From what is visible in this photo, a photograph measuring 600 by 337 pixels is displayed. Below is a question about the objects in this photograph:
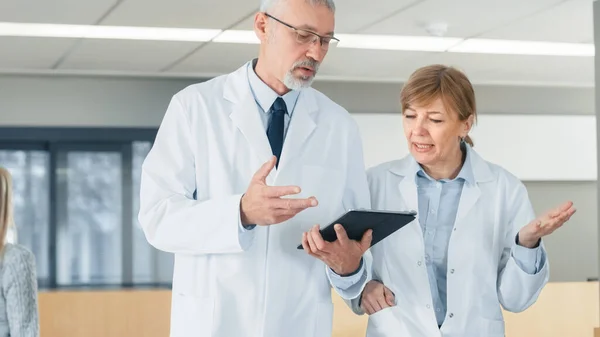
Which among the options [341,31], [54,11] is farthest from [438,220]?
[341,31]

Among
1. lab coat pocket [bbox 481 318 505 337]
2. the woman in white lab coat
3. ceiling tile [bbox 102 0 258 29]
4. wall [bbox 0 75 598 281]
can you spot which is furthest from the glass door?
lab coat pocket [bbox 481 318 505 337]

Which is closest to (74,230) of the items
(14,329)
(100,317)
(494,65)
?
(100,317)

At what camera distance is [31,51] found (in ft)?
25.2

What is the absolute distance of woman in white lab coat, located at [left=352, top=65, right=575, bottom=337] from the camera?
96.2 inches

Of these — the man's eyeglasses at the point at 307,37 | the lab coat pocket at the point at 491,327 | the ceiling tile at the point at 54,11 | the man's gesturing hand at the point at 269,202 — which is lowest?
the lab coat pocket at the point at 491,327

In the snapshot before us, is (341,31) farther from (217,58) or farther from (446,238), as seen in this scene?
(446,238)

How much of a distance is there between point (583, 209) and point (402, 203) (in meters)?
8.18

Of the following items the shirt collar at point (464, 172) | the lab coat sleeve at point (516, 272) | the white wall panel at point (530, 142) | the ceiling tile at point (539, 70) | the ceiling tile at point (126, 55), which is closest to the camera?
the lab coat sleeve at point (516, 272)

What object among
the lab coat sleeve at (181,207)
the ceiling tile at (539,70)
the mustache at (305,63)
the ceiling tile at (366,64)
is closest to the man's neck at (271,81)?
the mustache at (305,63)

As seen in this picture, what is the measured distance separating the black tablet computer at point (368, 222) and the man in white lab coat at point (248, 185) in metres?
0.03

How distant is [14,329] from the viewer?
372 centimetres

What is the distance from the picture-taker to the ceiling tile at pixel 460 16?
612 cm

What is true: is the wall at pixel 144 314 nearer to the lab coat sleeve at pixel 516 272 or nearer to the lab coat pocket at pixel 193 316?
the lab coat sleeve at pixel 516 272

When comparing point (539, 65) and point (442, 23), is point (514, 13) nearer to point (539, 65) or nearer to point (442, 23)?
point (442, 23)
